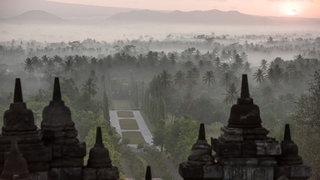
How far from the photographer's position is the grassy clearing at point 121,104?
12299 cm

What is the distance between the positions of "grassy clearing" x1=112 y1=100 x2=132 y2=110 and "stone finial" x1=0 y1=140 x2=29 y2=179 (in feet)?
360

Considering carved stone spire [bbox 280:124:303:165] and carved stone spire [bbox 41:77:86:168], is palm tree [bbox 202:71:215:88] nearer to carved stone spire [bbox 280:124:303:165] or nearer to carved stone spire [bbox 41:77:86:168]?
carved stone spire [bbox 280:124:303:165]

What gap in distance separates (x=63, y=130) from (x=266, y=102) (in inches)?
3377

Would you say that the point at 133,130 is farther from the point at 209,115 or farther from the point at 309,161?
the point at 309,161

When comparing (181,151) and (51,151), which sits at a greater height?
(51,151)

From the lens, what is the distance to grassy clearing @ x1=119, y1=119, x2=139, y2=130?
324 ft

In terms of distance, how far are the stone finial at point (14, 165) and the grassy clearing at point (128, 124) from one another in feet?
285

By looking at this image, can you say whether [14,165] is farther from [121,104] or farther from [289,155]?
[121,104]

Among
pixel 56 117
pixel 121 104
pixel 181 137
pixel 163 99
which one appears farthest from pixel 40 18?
pixel 56 117

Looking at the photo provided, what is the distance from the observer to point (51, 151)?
1190cm

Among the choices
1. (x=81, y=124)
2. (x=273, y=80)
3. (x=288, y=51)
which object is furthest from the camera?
(x=288, y=51)

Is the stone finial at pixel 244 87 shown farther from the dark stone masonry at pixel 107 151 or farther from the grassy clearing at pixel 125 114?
the grassy clearing at pixel 125 114

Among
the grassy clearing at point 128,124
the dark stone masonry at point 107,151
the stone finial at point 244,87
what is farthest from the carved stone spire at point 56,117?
the grassy clearing at point 128,124

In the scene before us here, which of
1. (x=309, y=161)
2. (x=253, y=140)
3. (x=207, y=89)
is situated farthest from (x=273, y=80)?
(x=253, y=140)
